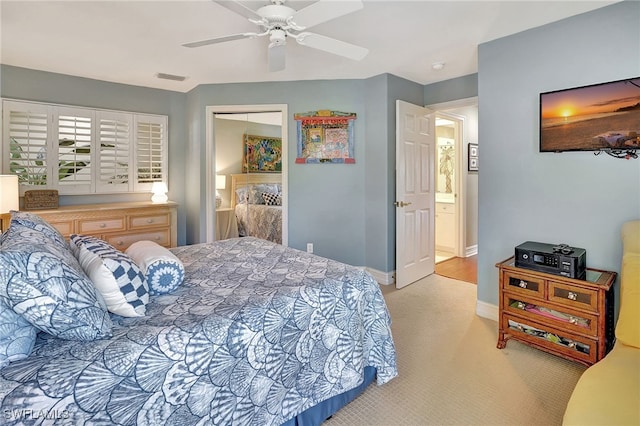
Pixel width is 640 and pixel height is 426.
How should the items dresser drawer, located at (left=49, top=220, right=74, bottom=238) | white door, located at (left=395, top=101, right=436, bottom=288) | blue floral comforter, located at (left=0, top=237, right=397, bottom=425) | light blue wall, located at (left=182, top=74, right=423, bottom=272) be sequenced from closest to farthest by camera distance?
blue floral comforter, located at (left=0, top=237, right=397, bottom=425)
dresser drawer, located at (left=49, top=220, right=74, bottom=238)
white door, located at (left=395, top=101, right=436, bottom=288)
light blue wall, located at (left=182, top=74, right=423, bottom=272)

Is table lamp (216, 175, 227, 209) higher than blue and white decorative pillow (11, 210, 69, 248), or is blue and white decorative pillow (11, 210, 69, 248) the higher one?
table lamp (216, 175, 227, 209)

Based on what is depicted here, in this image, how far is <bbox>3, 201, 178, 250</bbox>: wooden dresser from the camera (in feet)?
11.6

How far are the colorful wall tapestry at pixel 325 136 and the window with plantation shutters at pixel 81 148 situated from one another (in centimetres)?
195

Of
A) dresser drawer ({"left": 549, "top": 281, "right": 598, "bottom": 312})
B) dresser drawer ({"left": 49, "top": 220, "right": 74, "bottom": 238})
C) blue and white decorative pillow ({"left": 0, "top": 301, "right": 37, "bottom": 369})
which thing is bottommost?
dresser drawer ({"left": 549, "top": 281, "right": 598, "bottom": 312})

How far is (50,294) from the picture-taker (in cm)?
115

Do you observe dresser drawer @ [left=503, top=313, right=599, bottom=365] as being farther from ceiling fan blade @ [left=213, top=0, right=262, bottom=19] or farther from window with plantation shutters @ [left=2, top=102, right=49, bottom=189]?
window with plantation shutters @ [left=2, top=102, right=49, bottom=189]

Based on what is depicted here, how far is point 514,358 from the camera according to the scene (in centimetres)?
241

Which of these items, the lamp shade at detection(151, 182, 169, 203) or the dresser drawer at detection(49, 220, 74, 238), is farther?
the lamp shade at detection(151, 182, 169, 203)

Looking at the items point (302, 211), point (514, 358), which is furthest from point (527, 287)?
point (302, 211)

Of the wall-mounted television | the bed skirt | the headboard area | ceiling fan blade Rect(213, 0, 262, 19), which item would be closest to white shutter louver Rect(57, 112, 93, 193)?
the headboard area

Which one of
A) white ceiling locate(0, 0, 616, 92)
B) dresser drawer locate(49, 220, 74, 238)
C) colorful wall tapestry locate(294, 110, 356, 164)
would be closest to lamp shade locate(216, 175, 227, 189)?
colorful wall tapestry locate(294, 110, 356, 164)

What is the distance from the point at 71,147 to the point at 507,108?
4594 mm

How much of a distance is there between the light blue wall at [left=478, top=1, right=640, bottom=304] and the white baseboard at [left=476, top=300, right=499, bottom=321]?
0.16ft

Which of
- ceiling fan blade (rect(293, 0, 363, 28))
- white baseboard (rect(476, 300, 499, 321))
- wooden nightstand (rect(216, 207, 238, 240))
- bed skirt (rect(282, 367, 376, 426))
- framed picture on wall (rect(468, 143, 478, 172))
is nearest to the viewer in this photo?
bed skirt (rect(282, 367, 376, 426))
